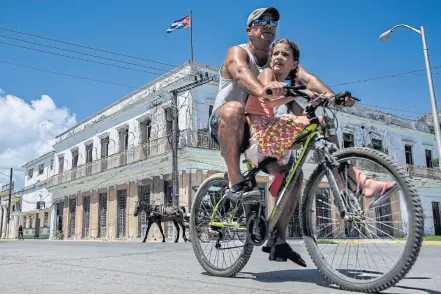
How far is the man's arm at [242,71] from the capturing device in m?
2.46

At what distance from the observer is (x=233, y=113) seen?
2.62 m

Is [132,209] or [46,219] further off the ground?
[132,209]

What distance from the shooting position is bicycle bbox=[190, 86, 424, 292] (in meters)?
1.86

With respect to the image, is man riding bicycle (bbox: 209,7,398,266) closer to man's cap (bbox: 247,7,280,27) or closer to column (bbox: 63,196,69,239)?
man's cap (bbox: 247,7,280,27)

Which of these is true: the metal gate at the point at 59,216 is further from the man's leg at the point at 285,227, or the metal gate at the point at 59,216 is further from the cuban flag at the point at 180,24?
the man's leg at the point at 285,227

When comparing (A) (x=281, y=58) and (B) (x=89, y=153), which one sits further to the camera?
(B) (x=89, y=153)

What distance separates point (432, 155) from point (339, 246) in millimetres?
33639

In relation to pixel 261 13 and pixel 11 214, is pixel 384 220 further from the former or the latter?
pixel 11 214

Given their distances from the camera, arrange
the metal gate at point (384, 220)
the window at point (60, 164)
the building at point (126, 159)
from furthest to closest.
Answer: the window at point (60, 164) → the building at point (126, 159) → the metal gate at point (384, 220)

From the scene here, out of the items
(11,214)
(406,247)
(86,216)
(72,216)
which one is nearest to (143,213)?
(86,216)

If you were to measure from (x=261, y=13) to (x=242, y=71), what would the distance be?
0.53 metres

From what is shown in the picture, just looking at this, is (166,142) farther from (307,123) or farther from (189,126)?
(307,123)

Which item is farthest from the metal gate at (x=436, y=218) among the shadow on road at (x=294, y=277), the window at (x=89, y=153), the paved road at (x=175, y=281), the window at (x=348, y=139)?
the shadow on road at (x=294, y=277)

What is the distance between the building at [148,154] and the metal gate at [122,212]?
0.20 feet
